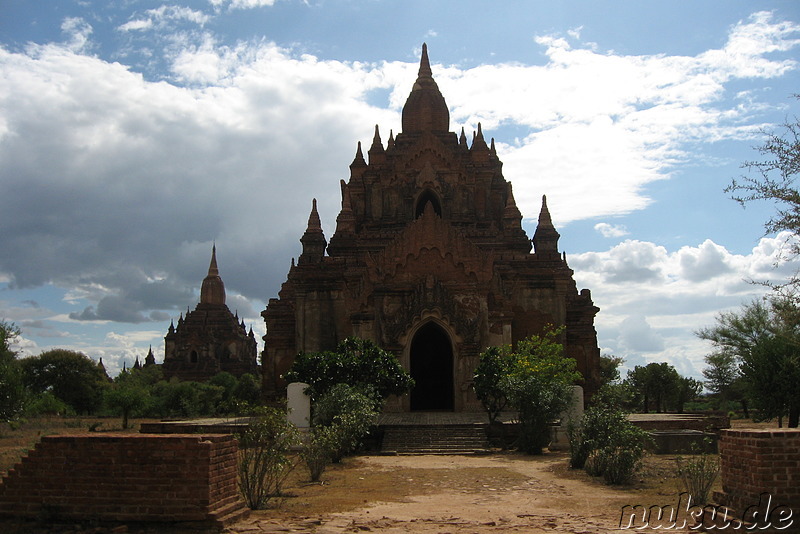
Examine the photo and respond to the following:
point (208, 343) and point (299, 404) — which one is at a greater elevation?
point (208, 343)

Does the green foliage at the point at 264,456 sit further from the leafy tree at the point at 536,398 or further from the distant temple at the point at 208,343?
the distant temple at the point at 208,343

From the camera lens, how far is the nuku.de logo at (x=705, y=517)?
7.72 m

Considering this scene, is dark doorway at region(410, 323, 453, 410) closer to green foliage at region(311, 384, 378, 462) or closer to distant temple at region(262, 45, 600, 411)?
distant temple at region(262, 45, 600, 411)

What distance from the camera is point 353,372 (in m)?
18.1

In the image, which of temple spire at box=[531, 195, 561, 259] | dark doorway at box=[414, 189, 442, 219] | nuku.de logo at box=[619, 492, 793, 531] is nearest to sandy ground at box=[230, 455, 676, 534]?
nuku.de logo at box=[619, 492, 793, 531]

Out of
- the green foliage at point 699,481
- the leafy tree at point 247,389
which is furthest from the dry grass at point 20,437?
the leafy tree at point 247,389

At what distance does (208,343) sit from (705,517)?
2323 inches

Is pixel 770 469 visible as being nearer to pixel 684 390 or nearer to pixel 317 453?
pixel 317 453

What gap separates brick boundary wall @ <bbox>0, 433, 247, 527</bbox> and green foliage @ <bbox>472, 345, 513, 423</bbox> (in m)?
10.3

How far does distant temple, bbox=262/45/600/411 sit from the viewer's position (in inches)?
907

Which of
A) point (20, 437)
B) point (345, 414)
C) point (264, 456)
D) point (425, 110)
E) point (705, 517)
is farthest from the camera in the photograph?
point (425, 110)

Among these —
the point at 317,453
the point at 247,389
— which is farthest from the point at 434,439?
the point at 247,389

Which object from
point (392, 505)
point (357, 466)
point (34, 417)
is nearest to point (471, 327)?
point (357, 466)

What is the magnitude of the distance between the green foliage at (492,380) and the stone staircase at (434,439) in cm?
58
